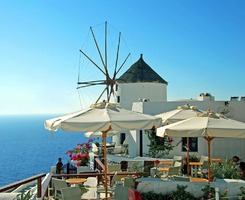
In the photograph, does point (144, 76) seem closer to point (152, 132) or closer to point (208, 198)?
point (152, 132)

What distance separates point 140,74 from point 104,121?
76.0 ft

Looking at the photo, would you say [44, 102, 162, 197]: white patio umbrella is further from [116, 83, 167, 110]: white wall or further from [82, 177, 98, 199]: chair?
[116, 83, 167, 110]: white wall

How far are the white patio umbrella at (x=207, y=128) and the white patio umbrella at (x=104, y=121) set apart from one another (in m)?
0.80

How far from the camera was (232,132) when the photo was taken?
948cm

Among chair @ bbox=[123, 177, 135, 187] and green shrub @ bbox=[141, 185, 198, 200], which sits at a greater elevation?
chair @ bbox=[123, 177, 135, 187]

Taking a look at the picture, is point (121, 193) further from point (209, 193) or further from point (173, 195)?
point (209, 193)

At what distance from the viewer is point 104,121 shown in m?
8.88

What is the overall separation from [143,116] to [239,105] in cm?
1228

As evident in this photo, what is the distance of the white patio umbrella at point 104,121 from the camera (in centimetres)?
884

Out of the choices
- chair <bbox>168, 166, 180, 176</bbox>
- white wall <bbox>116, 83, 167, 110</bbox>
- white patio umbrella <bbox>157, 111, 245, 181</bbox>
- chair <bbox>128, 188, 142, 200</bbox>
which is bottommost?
chair <bbox>128, 188, 142, 200</bbox>

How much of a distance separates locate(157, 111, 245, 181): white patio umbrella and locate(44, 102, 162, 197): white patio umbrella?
0.80m

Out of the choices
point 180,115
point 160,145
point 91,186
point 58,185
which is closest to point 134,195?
point 58,185

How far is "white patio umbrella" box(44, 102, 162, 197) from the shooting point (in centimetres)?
884

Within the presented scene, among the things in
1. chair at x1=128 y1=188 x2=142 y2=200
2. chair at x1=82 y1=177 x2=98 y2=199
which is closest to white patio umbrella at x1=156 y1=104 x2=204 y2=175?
chair at x1=82 y1=177 x2=98 y2=199
